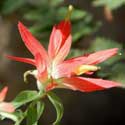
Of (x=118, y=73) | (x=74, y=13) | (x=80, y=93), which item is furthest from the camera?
(x=80, y=93)

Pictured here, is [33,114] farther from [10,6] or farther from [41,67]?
[10,6]

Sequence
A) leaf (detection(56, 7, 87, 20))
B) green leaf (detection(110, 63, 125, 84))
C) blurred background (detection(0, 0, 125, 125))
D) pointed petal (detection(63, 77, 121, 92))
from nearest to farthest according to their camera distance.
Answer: pointed petal (detection(63, 77, 121, 92)), green leaf (detection(110, 63, 125, 84)), leaf (detection(56, 7, 87, 20)), blurred background (detection(0, 0, 125, 125))

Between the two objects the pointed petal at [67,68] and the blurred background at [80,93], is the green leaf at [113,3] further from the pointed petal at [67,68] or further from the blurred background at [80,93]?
the pointed petal at [67,68]

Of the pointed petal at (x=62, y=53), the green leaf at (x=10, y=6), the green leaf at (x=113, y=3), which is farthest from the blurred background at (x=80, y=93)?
the pointed petal at (x=62, y=53)

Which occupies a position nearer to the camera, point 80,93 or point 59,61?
point 59,61

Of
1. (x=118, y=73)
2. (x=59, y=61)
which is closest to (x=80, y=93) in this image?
(x=118, y=73)

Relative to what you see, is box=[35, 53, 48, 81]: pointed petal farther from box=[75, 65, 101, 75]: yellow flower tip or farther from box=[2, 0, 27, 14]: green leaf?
box=[2, 0, 27, 14]: green leaf

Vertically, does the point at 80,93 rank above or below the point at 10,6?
below

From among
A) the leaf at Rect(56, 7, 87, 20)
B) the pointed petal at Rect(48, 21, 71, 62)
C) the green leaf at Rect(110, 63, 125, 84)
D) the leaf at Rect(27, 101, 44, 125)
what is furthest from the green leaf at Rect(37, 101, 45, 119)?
the leaf at Rect(56, 7, 87, 20)

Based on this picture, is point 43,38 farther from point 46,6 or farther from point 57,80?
point 57,80

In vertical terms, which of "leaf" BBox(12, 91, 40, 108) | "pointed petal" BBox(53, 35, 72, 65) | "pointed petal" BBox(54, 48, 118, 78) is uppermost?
"pointed petal" BBox(53, 35, 72, 65)
